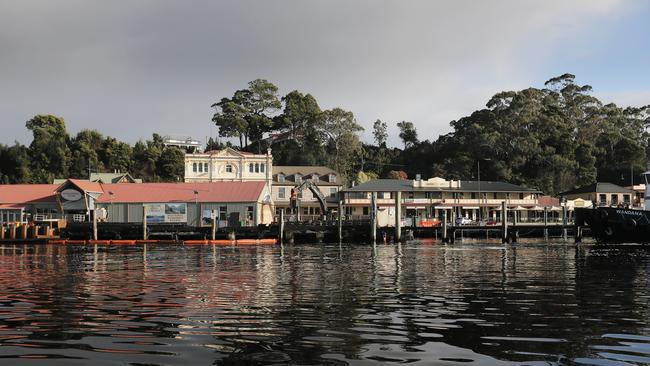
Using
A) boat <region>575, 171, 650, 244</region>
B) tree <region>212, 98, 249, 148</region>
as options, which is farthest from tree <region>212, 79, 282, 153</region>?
boat <region>575, 171, 650, 244</region>

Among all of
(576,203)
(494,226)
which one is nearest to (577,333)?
(494,226)

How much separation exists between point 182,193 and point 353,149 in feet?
158

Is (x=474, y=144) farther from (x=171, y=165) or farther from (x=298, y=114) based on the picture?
(x=171, y=165)

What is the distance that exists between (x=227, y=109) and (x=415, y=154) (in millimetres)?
38817

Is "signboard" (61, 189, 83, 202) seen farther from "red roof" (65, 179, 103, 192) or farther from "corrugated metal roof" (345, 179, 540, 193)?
"corrugated metal roof" (345, 179, 540, 193)

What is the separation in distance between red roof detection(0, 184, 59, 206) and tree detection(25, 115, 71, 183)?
84.9 ft

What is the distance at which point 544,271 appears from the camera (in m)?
29.8

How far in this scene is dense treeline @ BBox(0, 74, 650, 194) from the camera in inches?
4552

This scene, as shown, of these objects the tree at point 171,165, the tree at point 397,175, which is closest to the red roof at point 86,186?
the tree at point 171,165

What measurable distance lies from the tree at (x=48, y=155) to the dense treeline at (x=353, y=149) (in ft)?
0.57

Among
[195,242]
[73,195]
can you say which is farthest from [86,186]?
[195,242]

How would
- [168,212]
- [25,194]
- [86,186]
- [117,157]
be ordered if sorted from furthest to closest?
[117,157]
[25,194]
[86,186]
[168,212]

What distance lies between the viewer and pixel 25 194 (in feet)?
273

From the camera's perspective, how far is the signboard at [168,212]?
78.1 meters
